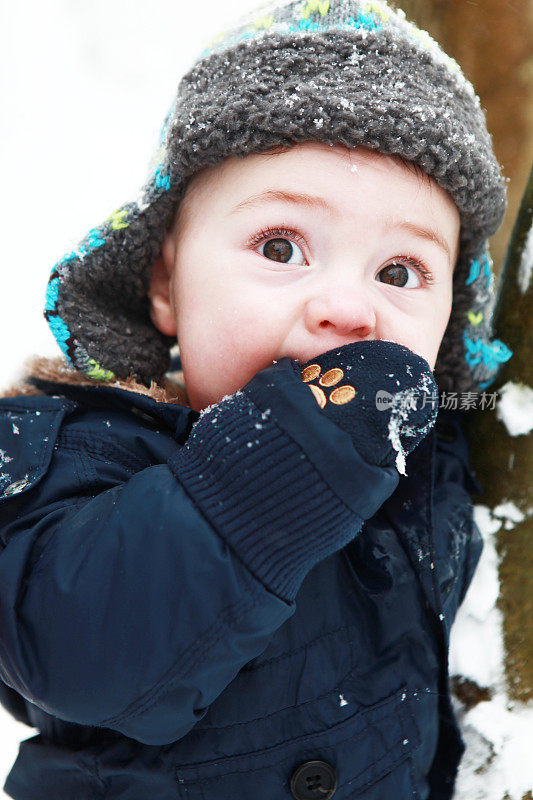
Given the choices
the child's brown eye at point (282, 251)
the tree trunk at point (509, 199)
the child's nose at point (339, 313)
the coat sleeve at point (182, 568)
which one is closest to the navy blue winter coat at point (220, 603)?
the coat sleeve at point (182, 568)

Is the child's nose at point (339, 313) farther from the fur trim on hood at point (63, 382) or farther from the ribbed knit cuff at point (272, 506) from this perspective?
the fur trim on hood at point (63, 382)

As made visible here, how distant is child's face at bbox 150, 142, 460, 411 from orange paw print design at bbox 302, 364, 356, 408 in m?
0.08

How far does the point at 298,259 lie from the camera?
117cm

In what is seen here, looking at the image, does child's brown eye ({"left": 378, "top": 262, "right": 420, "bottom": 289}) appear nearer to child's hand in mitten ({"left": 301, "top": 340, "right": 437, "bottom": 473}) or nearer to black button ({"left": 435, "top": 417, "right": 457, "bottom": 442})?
child's hand in mitten ({"left": 301, "top": 340, "right": 437, "bottom": 473})

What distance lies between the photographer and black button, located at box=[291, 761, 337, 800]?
1.08 m

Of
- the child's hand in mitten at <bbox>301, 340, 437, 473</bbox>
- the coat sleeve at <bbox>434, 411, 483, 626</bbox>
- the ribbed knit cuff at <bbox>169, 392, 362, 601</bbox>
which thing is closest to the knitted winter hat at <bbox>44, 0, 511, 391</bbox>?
the coat sleeve at <bbox>434, 411, 483, 626</bbox>

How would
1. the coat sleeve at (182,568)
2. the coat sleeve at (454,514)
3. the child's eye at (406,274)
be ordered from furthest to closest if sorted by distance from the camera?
1. the coat sleeve at (454,514)
2. the child's eye at (406,274)
3. the coat sleeve at (182,568)

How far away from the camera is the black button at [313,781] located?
3.54 ft

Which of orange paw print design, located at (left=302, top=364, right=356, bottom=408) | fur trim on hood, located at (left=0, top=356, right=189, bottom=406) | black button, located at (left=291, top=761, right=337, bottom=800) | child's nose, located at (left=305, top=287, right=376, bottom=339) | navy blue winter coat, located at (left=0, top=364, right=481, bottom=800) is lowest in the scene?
A: black button, located at (left=291, top=761, right=337, bottom=800)

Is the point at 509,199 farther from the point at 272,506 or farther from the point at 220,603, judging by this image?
A: the point at 220,603

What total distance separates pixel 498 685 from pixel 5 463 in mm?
1079

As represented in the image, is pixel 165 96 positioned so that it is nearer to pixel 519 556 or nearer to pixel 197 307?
pixel 197 307

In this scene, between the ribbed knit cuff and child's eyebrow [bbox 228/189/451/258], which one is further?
child's eyebrow [bbox 228/189/451/258]

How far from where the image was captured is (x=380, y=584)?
124 centimetres
